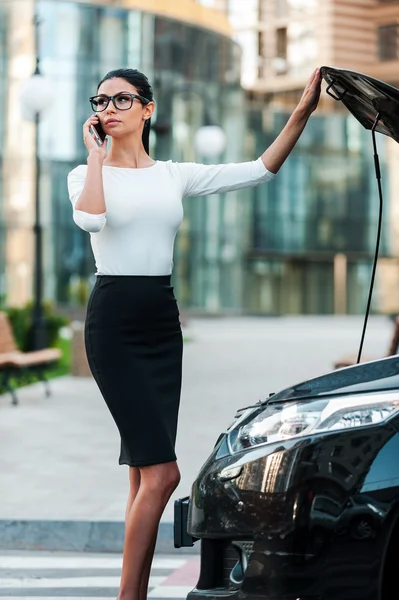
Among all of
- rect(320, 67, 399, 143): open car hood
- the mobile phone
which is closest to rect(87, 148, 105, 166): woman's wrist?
the mobile phone

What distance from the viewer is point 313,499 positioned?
11.8 ft

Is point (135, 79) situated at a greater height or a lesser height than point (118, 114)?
greater

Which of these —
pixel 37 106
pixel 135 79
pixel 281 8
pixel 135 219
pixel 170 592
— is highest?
pixel 281 8

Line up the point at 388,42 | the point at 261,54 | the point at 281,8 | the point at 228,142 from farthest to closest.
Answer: the point at 261,54, the point at 388,42, the point at 281,8, the point at 228,142

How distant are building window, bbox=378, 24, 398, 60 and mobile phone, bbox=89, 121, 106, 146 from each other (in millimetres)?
65008

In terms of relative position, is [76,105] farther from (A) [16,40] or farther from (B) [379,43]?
(B) [379,43]

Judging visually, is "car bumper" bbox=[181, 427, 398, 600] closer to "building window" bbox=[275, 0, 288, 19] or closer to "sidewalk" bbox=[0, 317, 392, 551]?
"sidewalk" bbox=[0, 317, 392, 551]

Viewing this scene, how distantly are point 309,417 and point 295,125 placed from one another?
137 centimetres

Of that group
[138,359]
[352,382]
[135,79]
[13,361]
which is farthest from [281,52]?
[352,382]

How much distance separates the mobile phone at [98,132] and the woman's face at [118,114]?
0.10ft

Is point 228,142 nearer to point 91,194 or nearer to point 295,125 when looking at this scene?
point 295,125

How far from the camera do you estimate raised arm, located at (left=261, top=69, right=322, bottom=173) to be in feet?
15.4

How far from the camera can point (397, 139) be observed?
4.91 meters

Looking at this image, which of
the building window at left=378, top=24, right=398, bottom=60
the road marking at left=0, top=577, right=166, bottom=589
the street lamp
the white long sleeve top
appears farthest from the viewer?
the building window at left=378, top=24, right=398, bottom=60
